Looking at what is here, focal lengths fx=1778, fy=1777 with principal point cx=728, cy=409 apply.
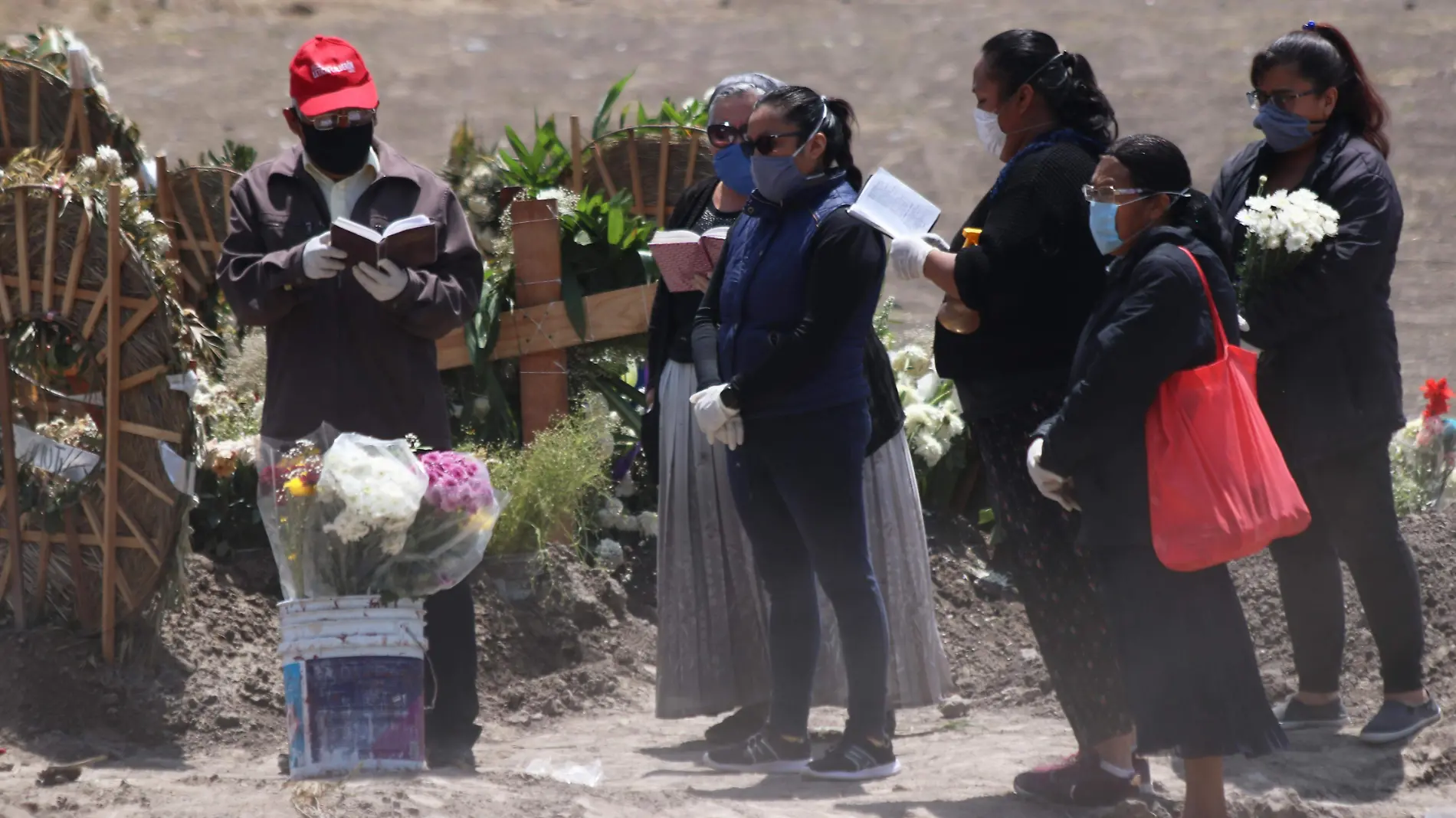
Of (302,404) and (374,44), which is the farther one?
(374,44)

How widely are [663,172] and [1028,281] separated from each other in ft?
9.73

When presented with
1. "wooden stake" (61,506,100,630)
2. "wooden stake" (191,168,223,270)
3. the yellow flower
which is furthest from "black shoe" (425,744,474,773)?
"wooden stake" (191,168,223,270)

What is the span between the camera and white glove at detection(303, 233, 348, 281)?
14.7ft

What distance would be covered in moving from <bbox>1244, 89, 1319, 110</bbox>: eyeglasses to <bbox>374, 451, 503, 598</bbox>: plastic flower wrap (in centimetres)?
226

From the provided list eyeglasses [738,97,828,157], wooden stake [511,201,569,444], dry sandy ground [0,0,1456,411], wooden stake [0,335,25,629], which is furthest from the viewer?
dry sandy ground [0,0,1456,411]

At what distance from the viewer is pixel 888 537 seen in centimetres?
507

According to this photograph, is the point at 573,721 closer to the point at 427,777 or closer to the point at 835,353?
the point at 427,777

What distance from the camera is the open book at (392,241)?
4.39 metres

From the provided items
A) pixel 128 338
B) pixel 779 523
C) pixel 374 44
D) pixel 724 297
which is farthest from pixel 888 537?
pixel 374 44

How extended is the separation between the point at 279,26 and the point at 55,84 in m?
10.6

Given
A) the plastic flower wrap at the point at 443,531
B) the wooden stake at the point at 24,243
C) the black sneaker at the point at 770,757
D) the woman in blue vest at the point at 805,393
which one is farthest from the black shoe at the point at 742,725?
the wooden stake at the point at 24,243

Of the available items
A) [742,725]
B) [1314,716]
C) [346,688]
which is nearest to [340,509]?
[346,688]

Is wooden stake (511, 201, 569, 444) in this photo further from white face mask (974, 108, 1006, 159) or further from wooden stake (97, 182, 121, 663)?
white face mask (974, 108, 1006, 159)

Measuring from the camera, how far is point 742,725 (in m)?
5.21
